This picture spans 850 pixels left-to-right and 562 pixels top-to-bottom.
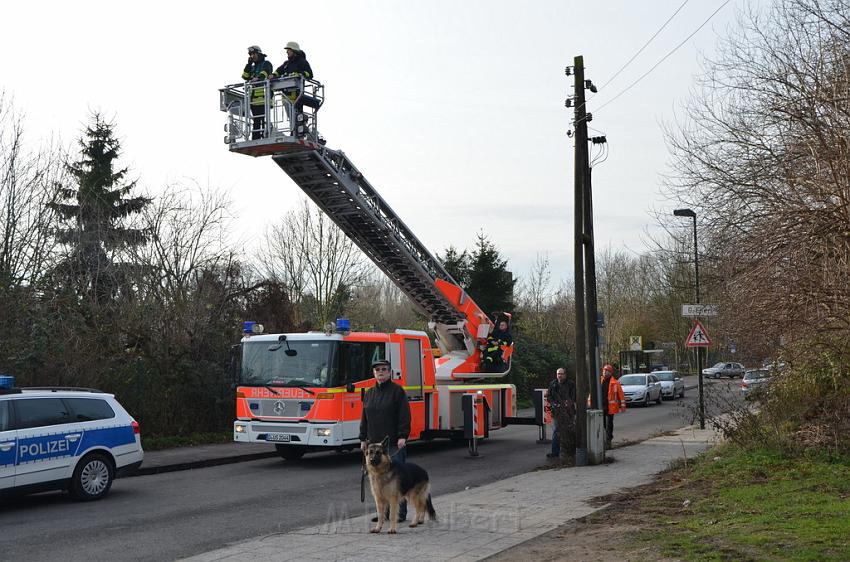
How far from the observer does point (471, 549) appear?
8.38m

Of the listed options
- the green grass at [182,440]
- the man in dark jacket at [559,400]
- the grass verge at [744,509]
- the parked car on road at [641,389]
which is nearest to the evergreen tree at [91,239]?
the green grass at [182,440]

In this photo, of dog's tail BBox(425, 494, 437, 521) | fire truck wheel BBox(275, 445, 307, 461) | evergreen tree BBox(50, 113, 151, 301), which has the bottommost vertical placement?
fire truck wheel BBox(275, 445, 307, 461)

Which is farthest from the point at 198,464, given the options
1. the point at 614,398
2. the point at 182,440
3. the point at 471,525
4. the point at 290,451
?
the point at 614,398

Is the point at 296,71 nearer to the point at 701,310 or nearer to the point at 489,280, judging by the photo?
the point at 701,310

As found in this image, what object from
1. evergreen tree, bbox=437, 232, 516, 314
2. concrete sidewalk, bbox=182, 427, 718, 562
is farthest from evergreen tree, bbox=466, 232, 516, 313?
concrete sidewalk, bbox=182, 427, 718, 562

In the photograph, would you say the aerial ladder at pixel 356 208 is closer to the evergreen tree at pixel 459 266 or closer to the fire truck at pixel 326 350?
the fire truck at pixel 326 350

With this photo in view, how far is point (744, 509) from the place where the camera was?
9594 mm

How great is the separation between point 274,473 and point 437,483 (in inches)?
131

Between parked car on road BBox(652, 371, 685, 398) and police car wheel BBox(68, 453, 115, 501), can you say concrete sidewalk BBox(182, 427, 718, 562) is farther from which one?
parked car on road BBox(652, 371, 685, 398)

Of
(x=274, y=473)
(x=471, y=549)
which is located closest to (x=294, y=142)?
(x=274, y=473)

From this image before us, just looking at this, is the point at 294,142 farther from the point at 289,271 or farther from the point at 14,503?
the point at 289,271

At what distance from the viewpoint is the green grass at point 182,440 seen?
1895cm

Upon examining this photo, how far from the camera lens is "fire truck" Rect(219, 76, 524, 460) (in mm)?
15453

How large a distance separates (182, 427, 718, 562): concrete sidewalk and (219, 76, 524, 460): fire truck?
3.70 m
